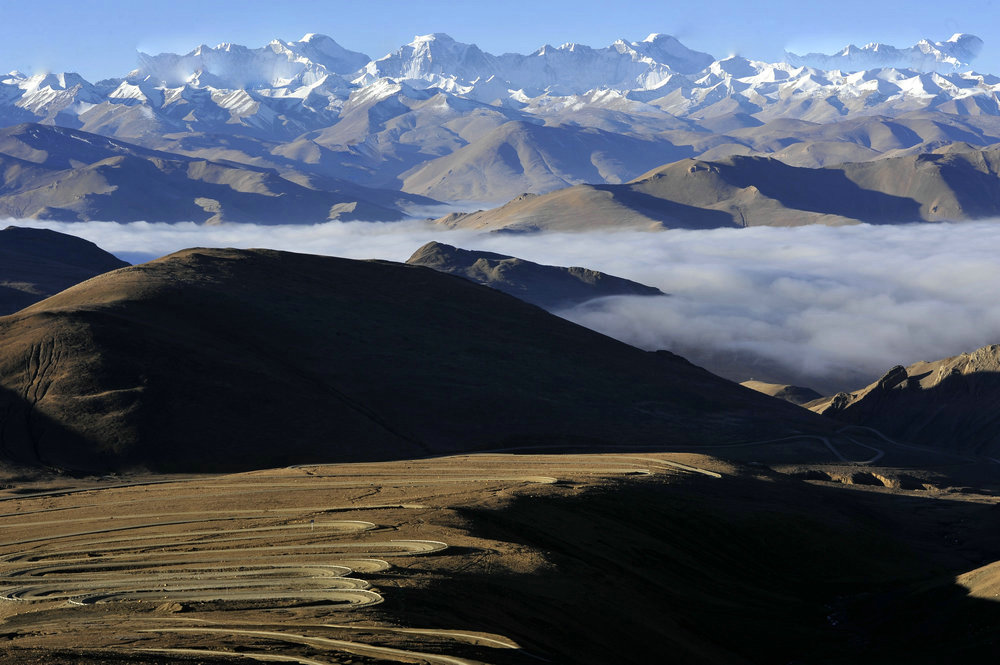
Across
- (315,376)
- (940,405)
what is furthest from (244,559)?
(940,405)

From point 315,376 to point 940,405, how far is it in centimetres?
7862

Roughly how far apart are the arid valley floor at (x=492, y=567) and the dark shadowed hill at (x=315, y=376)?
9116 millimetres

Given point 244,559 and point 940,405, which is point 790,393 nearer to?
point 940,405

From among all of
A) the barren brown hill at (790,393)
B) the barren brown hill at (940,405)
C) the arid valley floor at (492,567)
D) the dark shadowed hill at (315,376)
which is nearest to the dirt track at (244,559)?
the arid valley floor at (492,567)

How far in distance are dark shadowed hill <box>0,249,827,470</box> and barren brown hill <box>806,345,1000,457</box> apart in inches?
774

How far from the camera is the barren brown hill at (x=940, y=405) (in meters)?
132

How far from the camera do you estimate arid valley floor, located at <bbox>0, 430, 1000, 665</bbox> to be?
36094 millimetres

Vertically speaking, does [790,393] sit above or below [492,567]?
above

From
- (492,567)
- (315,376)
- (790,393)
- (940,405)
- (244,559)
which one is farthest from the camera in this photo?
(790,393)

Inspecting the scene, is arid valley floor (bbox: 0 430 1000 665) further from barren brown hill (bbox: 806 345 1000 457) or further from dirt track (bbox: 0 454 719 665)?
barren brown hill (bbox: 806 345 1000 457)

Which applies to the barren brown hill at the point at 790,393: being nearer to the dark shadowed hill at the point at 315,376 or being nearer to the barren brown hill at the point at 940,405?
the barren brown hill at the point at 940,405

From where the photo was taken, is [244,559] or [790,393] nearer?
[244,559]

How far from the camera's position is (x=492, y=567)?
1791 inches

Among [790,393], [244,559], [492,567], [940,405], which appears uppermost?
[790,393]
